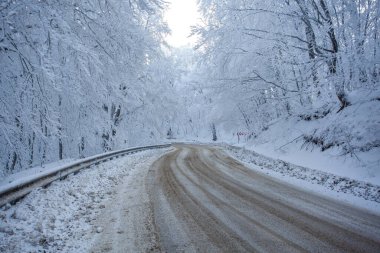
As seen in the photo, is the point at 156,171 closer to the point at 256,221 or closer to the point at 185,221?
the point at 185,221

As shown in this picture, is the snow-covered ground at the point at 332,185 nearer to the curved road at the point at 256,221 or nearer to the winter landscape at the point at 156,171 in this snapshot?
the winter landscape at the point at 156,171

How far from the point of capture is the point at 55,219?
6.05 meters

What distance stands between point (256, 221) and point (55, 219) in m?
3.86

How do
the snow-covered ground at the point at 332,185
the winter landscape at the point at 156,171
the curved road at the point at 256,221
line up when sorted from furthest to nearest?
the snow-covered ground at the point at 332,185 < the winter landscape at the point at 156,171 < the curved road at the point at 256,221

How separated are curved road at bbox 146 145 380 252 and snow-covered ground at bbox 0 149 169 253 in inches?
46.8

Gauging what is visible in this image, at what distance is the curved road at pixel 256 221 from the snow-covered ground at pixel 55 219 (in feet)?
3.90

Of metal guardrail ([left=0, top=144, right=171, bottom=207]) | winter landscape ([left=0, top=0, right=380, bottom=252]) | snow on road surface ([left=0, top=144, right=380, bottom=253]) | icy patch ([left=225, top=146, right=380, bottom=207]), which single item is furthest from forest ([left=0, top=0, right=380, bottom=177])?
snow on road surface ([left=0, top=144, right=380, bottom=253])

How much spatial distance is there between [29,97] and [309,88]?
430 inches

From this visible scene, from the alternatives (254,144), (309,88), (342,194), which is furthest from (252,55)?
(342,194)

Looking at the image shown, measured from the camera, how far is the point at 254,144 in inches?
928

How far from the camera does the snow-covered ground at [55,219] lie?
16.1ft

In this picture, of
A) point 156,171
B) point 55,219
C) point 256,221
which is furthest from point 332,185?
point 55,219

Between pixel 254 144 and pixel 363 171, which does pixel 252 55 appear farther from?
pixel 363 171

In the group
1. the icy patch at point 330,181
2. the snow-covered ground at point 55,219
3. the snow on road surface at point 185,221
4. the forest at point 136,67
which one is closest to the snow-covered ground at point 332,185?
the icy patch at point 330,181
